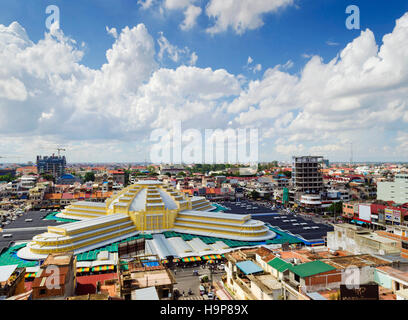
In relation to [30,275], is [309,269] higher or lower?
Result: higher

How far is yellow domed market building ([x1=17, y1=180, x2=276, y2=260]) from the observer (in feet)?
65.0

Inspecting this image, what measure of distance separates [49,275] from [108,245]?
13221mm

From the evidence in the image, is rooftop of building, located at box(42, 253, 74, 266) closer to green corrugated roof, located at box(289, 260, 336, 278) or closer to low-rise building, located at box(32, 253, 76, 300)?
low-rise building, located at box(32, 253, 76, 300)

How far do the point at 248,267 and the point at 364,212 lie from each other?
22.4 metres

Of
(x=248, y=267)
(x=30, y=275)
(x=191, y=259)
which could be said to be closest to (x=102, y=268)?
(x=30, y=275)

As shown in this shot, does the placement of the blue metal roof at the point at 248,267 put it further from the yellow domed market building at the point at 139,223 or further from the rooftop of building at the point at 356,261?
the yellow domed market building at the point at 139,223

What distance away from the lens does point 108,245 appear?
2106 cm

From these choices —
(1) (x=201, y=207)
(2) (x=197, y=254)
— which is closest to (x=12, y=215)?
(1) (x=201, y=207)

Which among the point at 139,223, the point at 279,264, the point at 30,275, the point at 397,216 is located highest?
the point at 279,264

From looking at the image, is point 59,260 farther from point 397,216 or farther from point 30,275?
point 397,216

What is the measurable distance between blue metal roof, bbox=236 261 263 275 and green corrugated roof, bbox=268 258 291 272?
50cm

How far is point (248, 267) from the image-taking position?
34.0ft

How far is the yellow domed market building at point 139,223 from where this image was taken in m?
19.8
